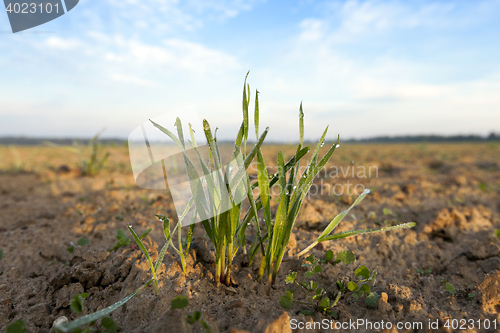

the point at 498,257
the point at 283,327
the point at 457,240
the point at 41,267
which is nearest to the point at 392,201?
the point at 457,240

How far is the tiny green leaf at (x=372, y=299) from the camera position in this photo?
3.49 feet

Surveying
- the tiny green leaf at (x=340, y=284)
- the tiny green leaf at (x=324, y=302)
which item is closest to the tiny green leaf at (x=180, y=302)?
the tiny green leaf at (x=324, y=302)

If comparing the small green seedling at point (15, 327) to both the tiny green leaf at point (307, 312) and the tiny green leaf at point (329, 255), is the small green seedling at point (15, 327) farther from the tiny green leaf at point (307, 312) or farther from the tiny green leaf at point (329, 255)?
the tiny green leaf at point (329, 255)

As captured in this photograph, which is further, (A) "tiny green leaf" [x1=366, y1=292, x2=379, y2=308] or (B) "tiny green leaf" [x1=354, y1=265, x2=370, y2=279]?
(B) "tiny green leaf" [x1=354, y1=265, x2=370, y2=279]

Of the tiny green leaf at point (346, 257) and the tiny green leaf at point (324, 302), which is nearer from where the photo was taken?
the tiny green leaf at point (324, 302)

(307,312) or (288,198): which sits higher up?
(288,198)

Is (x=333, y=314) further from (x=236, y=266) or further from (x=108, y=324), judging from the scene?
(x=108, y=324)

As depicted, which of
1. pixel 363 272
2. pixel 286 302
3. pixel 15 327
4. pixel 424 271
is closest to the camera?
pixel 15 327

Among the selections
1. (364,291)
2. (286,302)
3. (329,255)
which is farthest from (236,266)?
(364,291)

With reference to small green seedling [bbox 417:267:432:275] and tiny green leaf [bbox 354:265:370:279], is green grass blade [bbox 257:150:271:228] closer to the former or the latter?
tiny green leaf [bbox 354:265:370:279]

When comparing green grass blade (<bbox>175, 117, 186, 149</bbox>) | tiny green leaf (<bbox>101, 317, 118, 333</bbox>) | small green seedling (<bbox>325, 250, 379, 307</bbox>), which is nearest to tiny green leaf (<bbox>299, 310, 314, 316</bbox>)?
small green seedling (<bbox>325, 250, 379, 307</bbox>)

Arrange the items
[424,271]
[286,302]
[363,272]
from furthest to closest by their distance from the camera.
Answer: [424,271]
[363,272]
[286,302]

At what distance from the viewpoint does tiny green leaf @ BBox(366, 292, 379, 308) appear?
41.9 inches

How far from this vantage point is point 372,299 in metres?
1.07
